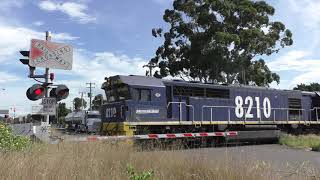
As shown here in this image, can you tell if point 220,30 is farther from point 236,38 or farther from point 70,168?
point 70,168

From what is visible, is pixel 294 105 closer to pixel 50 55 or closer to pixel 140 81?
pixel 140 81

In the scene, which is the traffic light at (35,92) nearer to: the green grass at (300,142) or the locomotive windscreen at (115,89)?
the locomotive windscreen at (115,89)

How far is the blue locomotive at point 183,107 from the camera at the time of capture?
2077 cm

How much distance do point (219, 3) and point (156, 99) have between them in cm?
2216

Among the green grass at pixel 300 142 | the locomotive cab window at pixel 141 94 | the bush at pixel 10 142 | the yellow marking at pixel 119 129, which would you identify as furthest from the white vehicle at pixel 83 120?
the bush at pixel 10 142

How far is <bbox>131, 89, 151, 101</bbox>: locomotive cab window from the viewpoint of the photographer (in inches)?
817

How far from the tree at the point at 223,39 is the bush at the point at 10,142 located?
101 feet

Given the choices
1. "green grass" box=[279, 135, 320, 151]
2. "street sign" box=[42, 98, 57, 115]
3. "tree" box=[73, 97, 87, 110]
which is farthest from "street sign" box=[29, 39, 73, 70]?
"tree" box=[73, 97, 87, 110]

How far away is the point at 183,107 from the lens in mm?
22375

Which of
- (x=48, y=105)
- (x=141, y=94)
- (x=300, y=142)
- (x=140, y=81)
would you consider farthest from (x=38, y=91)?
(x=300, y=142)

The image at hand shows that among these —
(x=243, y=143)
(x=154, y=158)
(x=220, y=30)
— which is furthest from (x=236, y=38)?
(x=154, y=158)

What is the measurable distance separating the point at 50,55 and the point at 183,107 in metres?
11.2

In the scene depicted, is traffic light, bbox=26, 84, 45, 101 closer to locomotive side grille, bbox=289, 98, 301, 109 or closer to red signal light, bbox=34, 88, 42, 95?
red signal light, bbox=34, 88, 42, 95

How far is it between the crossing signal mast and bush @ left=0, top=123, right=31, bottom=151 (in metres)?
1.39
